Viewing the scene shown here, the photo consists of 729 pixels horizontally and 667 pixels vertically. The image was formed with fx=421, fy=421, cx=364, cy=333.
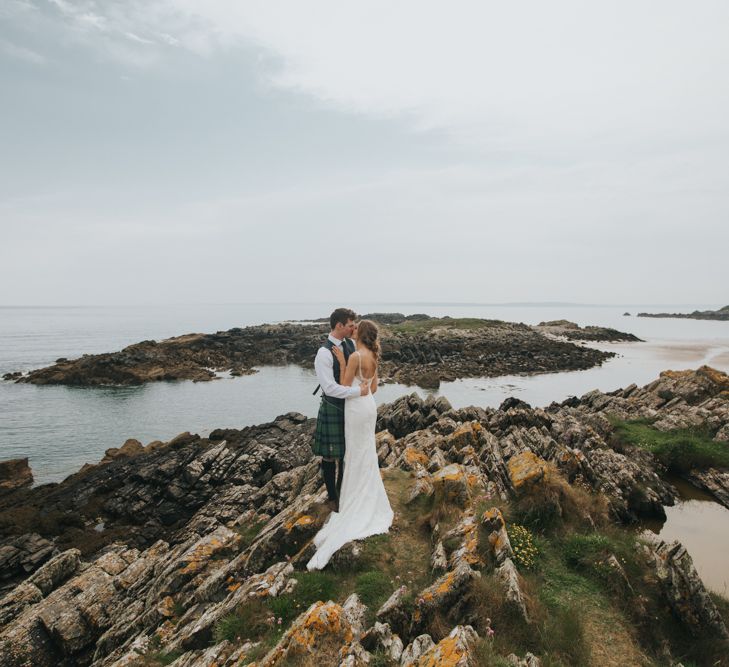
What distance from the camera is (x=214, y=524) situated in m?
16.9

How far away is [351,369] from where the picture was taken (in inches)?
341

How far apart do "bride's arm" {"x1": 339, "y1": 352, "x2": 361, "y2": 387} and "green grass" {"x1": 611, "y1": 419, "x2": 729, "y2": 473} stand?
19.2 metres

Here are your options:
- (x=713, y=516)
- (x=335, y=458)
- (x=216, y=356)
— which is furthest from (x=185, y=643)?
(x=216, y=356)

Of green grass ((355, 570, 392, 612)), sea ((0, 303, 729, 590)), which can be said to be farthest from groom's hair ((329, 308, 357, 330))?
sea ((0, 303, 729, 590))

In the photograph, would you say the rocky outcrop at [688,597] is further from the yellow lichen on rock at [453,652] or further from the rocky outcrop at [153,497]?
the rocky outcrop at [153,497]

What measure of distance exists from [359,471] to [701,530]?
1360 cm

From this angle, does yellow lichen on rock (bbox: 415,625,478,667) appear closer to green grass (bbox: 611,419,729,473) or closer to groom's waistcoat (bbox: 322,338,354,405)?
groom's waistcoat (bbox: 322,338,354,405)

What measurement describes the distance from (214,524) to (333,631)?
40.4 ft

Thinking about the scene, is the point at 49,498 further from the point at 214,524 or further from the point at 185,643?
the point at 185,643

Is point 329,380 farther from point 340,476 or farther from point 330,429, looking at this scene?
point 340,476

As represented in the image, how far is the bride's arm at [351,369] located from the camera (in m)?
8.55

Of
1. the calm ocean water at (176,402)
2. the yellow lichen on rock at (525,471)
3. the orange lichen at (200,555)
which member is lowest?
the calm ocean water at (176,402)

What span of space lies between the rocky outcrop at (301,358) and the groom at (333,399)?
41.0m

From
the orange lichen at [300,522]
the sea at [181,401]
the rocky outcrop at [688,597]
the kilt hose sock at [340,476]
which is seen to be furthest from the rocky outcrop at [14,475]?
the rocky outcrop at [688,597]
